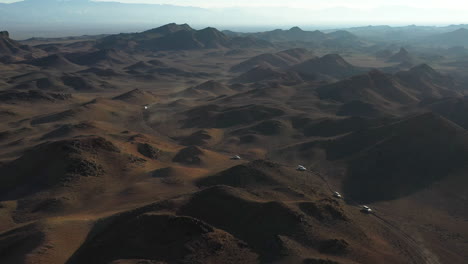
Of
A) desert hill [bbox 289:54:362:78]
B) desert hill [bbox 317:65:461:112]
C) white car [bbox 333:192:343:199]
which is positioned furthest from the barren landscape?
desert hill [bbox 289:54:362:78]

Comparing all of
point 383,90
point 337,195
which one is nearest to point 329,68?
point 383,90

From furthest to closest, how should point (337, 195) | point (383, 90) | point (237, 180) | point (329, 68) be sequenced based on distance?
point (329, 68)
point (383, 90)
point (337, 195)
point (237, 180)

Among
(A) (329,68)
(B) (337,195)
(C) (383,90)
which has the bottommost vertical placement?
(B) (337,195)

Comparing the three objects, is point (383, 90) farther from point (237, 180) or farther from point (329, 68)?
point (237, 180)

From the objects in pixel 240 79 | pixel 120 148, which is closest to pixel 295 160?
pixel 120 148

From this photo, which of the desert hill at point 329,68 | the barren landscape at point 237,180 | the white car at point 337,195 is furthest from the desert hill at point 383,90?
the white car at point 337,195

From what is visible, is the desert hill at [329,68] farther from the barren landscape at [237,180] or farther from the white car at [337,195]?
the white car at [337,195]

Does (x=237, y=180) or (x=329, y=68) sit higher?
(x=329, y=68)

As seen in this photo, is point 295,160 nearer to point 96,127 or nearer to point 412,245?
point 412,245

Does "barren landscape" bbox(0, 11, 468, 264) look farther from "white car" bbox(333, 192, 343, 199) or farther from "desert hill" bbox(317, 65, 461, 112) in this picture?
"desert hill" bbox(317, 65, 461, 112)
